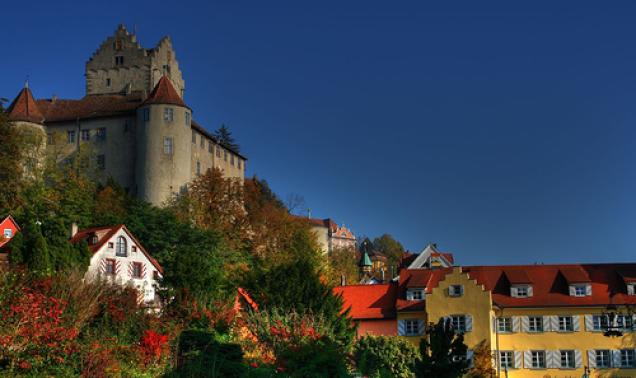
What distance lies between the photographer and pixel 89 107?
7700cm

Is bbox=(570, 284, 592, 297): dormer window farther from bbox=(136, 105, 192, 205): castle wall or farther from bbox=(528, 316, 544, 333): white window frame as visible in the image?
bbox=(136, 105, 192, 205): castle wall

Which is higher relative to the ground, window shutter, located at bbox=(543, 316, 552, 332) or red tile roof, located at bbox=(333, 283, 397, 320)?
red tile roof, located at bbox=(333, 283, 397, 320)

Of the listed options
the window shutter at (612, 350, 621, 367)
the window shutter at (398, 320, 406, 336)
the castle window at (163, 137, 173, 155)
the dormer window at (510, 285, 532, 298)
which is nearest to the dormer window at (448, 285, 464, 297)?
the window shutter at (398, 320, 406, 336)

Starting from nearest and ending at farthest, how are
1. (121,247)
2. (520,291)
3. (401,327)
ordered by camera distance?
(121,247) → (401,327) → (520,291)

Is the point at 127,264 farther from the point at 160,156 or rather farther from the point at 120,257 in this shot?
the point at 160,156

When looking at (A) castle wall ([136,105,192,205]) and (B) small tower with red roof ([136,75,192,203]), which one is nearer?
(A) castle wall ([136,105,192,205])

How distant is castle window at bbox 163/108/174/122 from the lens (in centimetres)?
7125

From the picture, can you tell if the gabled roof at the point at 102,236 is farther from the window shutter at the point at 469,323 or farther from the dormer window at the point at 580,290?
the dormer window at the point at 580,290

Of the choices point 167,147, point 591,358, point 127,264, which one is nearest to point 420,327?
point 591,358

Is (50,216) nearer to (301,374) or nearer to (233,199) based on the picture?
(233,199)

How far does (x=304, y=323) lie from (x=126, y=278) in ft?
85.6

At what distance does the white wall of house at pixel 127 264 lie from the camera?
4988 centimetres

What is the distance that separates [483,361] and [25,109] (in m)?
45.4

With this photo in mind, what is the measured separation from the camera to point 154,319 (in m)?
26.8
